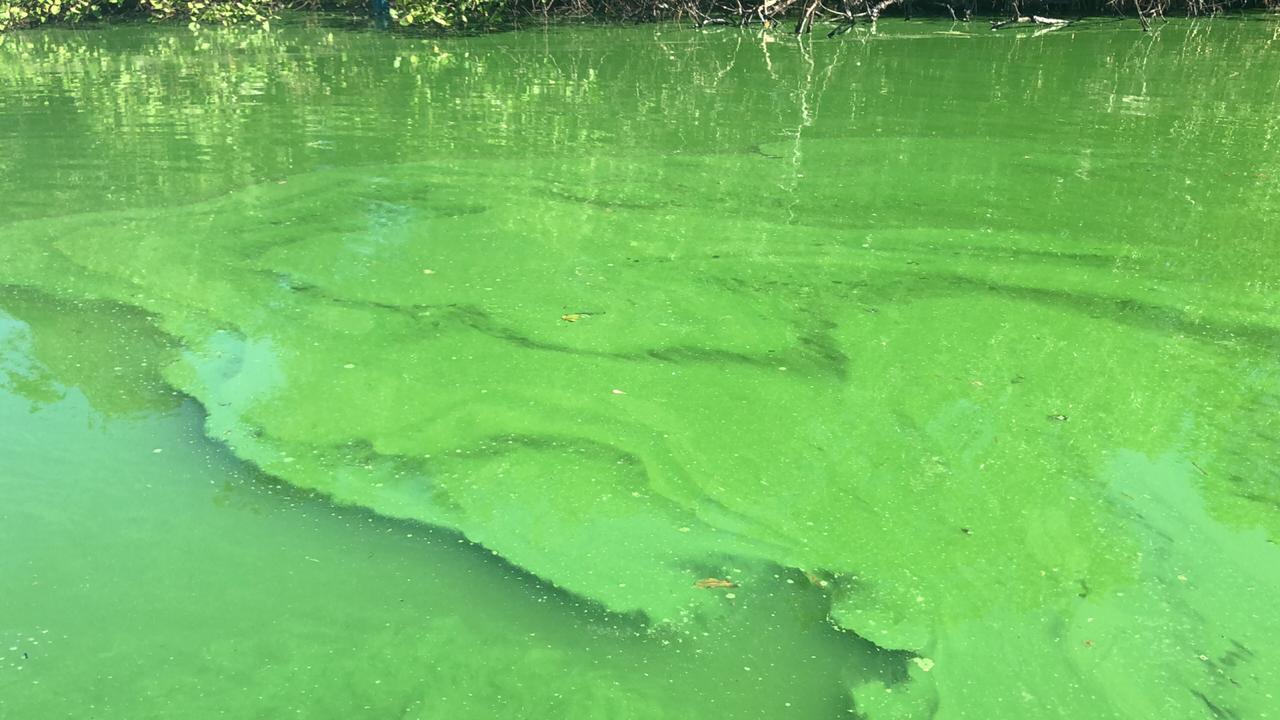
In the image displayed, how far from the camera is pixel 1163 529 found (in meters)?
1.68

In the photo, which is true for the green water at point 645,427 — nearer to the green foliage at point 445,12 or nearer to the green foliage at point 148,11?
the green foliage at point 445,12

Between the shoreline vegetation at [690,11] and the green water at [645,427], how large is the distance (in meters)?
4.11

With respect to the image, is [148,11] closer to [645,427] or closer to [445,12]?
[445,12]

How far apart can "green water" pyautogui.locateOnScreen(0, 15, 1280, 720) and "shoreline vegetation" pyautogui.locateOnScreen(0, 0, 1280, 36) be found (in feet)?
13.5

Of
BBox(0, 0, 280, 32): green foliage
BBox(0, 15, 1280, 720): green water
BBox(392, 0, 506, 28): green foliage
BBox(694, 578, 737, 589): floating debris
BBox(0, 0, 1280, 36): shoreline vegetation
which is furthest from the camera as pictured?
BBox(0, 0, 280, 32): green foliage

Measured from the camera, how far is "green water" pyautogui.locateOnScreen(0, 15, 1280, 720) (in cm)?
141

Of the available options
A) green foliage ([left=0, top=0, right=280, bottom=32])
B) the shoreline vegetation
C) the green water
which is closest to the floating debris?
the green water

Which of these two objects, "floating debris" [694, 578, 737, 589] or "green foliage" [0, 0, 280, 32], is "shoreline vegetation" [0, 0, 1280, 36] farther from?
"floating debris" [694, 578, 737, 589]

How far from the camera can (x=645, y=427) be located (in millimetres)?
1993

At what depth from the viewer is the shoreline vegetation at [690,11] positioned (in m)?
7.77

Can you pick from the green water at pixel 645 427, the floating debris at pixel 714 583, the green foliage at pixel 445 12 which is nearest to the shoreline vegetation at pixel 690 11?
the green foliage at pixel 445 12

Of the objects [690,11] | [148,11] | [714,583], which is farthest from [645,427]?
[148,11]

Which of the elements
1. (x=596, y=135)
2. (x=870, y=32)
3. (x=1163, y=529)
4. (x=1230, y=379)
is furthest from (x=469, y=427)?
(x=870, y=32)

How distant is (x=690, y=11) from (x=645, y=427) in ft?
22.8
